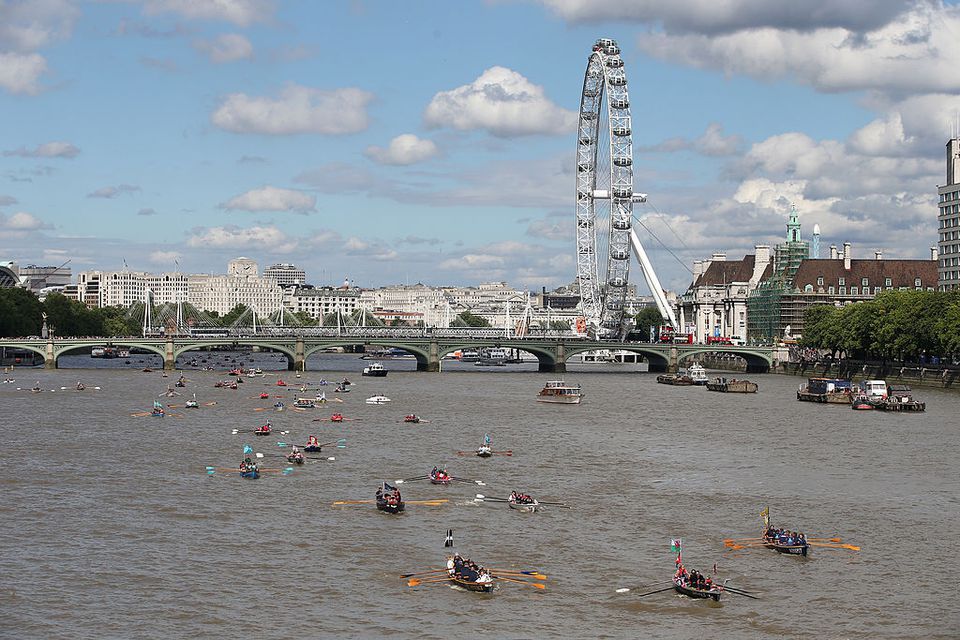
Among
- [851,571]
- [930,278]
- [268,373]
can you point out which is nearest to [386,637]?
[851,571]

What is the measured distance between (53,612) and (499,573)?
10.3 metres

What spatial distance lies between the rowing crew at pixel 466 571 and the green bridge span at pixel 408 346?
89.4m

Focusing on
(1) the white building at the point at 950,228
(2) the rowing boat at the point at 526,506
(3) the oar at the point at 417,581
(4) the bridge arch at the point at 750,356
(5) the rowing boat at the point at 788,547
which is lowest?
(3) the oar at the point at 417,581

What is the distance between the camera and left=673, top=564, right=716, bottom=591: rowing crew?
31.3 meters

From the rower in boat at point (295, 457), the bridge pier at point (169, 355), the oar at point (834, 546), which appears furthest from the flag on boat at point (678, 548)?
the bridge pier at point (169, 355)

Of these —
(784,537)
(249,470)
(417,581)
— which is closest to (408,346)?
(249,470)

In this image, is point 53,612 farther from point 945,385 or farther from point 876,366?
point 876,366

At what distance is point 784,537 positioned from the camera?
36.1 meters

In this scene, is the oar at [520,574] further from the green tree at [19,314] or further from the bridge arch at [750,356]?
the green tree at [19,314]

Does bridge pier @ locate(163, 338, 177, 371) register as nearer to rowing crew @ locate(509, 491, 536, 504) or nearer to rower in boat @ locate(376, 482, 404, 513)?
rower in boat @ locate(376, 482, 404, 513)

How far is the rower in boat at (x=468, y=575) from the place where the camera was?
3167 centimetres

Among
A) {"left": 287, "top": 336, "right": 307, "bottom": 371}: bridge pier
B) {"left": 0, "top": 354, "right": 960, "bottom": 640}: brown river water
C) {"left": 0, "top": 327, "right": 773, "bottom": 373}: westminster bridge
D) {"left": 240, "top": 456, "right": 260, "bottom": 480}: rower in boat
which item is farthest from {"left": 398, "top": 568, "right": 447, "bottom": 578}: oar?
{"left": 287, "top": 336, "right": 307, "bottom": 371}: bridge pier

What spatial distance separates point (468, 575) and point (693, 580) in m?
5.16

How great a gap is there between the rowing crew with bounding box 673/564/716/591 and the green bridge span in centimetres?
9074
